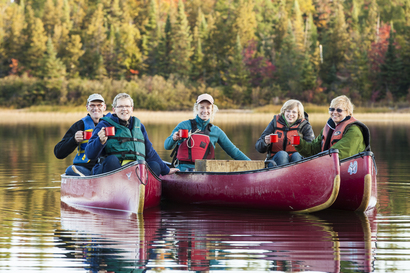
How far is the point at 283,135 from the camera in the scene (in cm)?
830

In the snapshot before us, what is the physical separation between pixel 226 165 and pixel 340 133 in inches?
68.6

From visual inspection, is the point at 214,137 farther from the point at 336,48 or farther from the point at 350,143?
the point at 336,48

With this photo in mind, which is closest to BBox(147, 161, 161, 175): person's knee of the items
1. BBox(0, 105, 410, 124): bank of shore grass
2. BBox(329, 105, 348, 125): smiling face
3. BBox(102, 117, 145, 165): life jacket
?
BBox(102, 117, 145, 165): life jacket

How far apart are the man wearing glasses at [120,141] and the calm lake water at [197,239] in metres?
0.65

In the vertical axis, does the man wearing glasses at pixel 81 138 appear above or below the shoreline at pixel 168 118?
below

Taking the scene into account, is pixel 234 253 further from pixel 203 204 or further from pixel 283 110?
pixel 283 110

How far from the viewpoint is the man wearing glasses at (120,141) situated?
285 inches

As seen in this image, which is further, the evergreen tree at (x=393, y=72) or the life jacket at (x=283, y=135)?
the evergreen tree at (x=393, y=72)

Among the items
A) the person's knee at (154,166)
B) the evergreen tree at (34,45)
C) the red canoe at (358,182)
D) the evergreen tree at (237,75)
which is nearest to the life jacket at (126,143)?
the person's knee at (154,166)

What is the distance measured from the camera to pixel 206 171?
812 centimetres

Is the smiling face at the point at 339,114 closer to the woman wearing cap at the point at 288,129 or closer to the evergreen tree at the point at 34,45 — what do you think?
the woman wearing cap at the point at 288,129

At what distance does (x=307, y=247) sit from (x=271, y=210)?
2.09 m

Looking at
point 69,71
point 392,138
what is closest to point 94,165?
point 392,138

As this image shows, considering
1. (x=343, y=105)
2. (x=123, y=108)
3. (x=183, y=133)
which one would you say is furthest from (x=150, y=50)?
(x=343, y=105)
